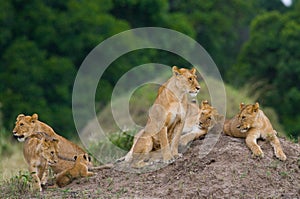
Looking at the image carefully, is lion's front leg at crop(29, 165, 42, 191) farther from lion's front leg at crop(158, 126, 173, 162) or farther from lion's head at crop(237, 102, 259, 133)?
lion's head at crop(237, 102, 259, 133)

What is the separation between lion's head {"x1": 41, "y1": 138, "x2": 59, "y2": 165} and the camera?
8.90 m

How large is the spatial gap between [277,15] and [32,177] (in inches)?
819

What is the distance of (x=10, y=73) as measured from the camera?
2536cm

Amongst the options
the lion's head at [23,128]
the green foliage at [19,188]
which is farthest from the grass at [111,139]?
the lion's head at [23,128]

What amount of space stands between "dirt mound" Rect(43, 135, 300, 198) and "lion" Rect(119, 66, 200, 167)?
25 cm

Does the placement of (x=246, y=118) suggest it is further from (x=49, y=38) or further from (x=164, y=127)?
(x=49, y=38)

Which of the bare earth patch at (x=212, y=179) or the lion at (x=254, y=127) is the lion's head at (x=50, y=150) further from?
the lion at (x=254, y=127)

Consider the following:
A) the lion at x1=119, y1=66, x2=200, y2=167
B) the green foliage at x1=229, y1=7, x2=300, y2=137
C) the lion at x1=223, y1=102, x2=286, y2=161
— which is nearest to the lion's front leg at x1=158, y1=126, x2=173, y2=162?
the lion at x1=119, y1=66, x2=200, y2=167

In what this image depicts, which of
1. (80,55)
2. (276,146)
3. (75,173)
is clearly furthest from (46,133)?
(80,55)

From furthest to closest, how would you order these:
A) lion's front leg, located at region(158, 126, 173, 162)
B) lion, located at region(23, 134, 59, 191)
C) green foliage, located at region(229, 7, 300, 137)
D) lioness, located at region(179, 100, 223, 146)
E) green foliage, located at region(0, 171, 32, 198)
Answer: green foliage, located at region(229, 7, 300, 137)
lioness, located at region(179, 100, 223, 146)
lion's front leg, located at region(158, 126, 173, 162)
lion, located at region(23, 134, 59, 191)
green foliage, located at region(0, 171, 32, 198)

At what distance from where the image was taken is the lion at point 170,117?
30.5ft

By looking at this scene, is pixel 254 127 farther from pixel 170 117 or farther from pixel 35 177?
pixel 35 177

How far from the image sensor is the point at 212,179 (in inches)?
336

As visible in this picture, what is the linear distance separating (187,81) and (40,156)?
2035mm
